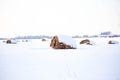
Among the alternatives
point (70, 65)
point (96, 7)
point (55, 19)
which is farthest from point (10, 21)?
point (70, 65)

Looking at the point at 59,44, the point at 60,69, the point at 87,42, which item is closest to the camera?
the point at 60,69

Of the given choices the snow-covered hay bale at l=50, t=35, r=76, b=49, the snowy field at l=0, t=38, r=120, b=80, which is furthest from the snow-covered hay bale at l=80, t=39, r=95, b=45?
the snowy field at l=0, t=38, r=120, b=80

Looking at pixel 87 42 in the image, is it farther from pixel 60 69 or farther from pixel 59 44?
pixel 60 69

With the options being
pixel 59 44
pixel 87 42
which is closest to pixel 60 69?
pixel 59 44

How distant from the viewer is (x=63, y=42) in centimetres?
375

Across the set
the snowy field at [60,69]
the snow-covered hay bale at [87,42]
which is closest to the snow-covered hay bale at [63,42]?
the snow-covered hay bale at [87,42]

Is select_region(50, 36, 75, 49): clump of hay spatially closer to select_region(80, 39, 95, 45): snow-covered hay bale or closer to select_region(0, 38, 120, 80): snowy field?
select_region(80, 39, 95, 45): snow-covered hay bale

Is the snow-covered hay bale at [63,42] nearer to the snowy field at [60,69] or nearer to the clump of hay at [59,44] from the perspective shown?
the clump of hay at [59,44]

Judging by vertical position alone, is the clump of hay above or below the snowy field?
above

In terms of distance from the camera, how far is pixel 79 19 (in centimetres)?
344

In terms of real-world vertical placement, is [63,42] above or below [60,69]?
above

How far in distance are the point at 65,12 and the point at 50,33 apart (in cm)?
53

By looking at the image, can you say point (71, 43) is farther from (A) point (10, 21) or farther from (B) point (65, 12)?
(A) point (10, 21)

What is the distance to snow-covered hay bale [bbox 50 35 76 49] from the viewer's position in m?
3.62
